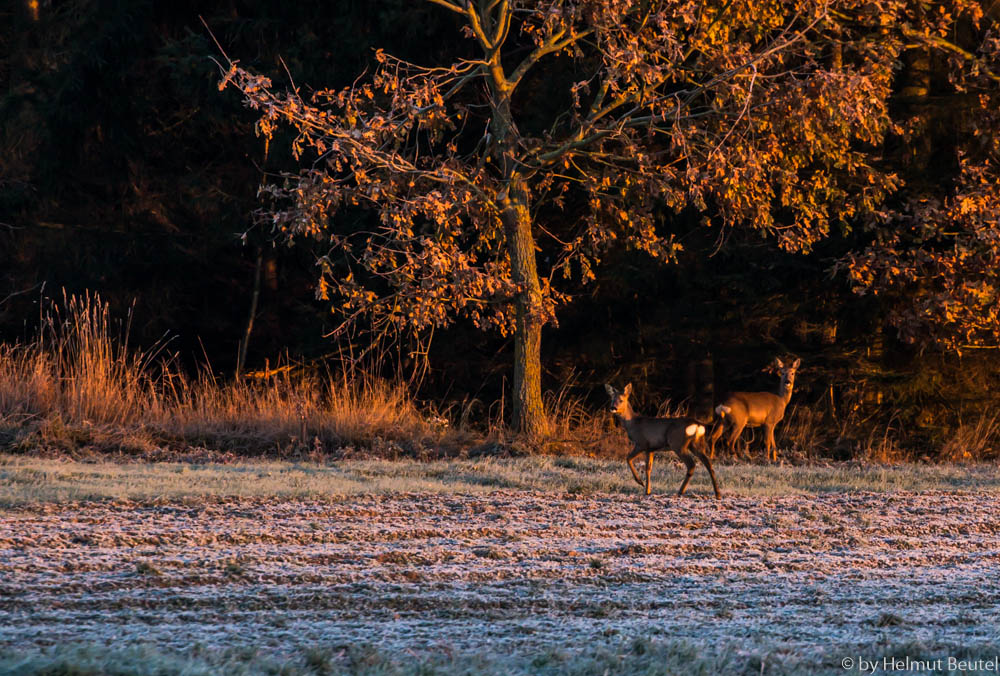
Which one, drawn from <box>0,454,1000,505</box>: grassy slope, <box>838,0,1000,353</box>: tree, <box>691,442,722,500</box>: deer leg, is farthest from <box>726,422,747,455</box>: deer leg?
<box>691,442,722,500</box>: deer leg

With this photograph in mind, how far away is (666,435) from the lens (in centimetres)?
1112

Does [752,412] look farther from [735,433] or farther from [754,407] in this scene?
[735,433]

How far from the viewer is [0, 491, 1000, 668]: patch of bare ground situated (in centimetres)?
625

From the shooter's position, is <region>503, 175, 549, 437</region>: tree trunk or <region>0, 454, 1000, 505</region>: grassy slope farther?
<region>503, 175, 549, 437</region>: tree trunk

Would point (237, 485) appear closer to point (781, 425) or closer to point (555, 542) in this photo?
point (555, 542)

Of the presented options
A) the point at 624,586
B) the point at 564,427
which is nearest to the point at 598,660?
the point at 624,586

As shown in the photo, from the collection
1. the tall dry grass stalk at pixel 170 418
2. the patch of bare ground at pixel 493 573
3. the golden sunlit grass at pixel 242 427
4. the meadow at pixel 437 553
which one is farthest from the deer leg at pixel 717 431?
the tall dry grass stalk at pixel 170 418

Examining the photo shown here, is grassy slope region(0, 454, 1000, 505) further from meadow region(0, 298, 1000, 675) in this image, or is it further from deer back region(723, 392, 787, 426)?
deer back region(723, 392, 787, 426)

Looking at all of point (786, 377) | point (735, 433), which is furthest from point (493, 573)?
point (786, 377)

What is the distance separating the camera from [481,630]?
6305 millimetres

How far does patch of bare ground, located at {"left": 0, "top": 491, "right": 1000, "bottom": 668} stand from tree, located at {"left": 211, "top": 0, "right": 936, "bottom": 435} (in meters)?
4.62

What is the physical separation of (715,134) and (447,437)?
15.8 feet

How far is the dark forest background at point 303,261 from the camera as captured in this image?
61.6 feet

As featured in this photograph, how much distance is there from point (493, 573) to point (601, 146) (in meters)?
9.16
